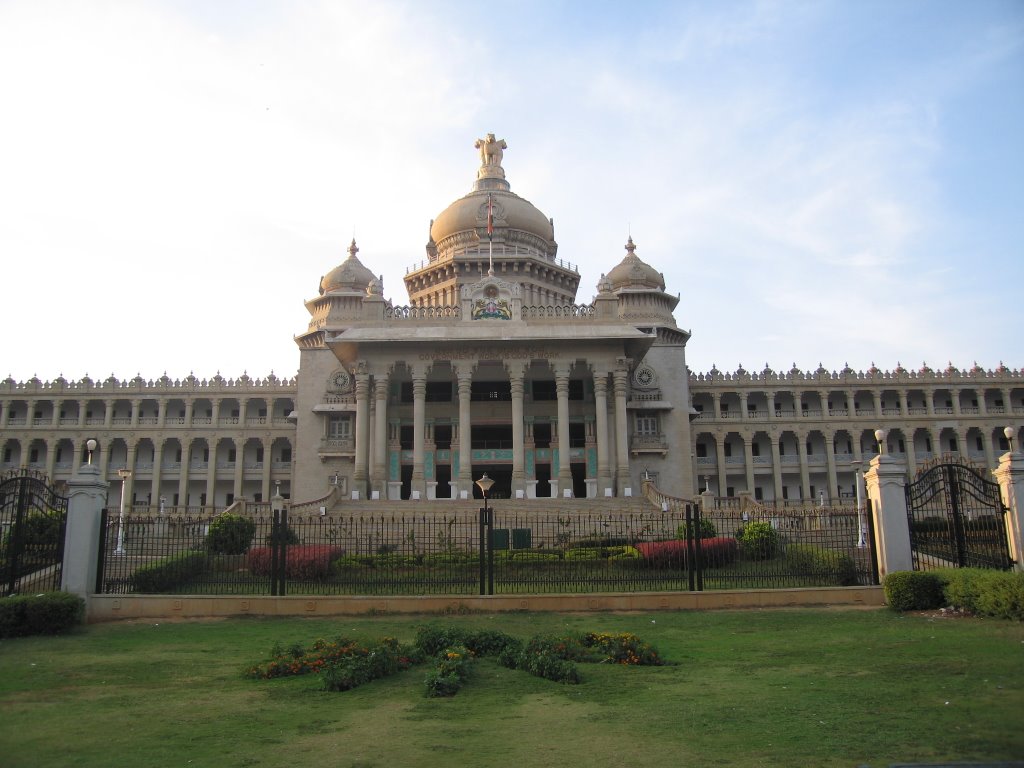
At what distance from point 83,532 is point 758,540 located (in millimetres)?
15664

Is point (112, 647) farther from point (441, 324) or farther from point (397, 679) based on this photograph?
point (441, 324)

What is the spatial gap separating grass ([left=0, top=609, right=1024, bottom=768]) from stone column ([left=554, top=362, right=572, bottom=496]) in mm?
24061

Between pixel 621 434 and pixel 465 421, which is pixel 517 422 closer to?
pixel 465 421

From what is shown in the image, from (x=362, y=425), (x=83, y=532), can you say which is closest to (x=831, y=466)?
(x=362, y=425)

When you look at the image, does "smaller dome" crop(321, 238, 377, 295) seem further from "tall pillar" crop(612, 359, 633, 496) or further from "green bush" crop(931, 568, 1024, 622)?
"green bush" crop(931, 568, 1024, 622)

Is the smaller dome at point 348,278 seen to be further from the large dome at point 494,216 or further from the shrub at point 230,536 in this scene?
the shrub at point 230,536

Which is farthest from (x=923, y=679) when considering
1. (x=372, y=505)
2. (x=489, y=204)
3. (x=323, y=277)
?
(x=323, y=277)

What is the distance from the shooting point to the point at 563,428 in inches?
1465

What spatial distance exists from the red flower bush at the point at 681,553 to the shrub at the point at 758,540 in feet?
1.64

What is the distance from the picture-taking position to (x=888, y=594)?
14.9m

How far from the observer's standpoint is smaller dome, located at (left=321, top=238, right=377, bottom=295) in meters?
51.4

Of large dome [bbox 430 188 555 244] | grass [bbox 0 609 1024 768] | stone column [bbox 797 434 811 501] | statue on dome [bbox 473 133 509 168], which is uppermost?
statue on dome [bbox 473 133 509 168]

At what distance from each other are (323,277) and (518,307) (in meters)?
18.3

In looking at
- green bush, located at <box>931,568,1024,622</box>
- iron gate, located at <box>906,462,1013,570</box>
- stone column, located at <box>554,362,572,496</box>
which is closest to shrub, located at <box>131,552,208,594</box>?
green bush, located at <box>931,568,1024,622</box>
